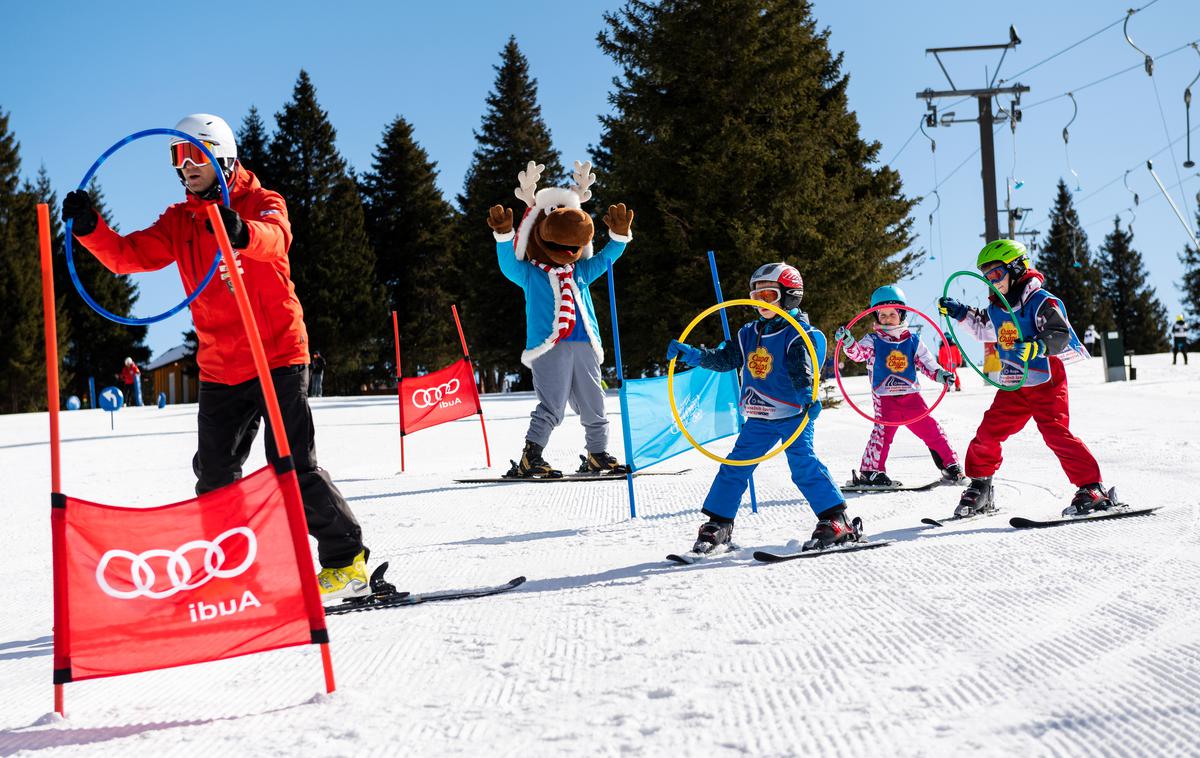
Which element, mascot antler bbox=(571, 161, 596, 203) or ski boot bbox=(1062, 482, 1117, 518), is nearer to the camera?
ski boot bbox=(1062, 482, 1117, 518)

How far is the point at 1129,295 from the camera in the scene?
242ft

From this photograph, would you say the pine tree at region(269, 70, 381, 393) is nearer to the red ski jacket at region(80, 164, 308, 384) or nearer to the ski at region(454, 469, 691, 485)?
the ski at region(454, 469, 691, 485)

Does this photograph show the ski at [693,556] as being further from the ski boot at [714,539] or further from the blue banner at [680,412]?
the blue banner at [680,412]

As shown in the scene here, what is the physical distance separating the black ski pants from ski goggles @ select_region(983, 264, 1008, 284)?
13.6ft

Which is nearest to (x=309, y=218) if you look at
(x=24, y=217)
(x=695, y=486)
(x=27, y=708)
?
(x=24, y=217)

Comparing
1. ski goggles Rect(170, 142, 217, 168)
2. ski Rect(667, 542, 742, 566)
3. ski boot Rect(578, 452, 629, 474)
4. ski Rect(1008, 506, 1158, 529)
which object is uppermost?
ski goggles Rect(170, 142, 217, 168)

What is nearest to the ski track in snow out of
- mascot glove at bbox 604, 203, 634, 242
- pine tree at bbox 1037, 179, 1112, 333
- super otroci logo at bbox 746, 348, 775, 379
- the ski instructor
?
the ski instructor

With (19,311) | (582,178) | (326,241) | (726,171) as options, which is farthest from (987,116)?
(19,311)

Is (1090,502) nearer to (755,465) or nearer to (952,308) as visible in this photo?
(952,308)

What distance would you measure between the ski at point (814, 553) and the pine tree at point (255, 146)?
46.0m

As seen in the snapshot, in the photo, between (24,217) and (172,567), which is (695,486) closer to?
(172,567)

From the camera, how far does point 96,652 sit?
8.75 ft

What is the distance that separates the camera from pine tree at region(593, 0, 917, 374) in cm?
2123

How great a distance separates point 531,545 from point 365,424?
37.7 feet
